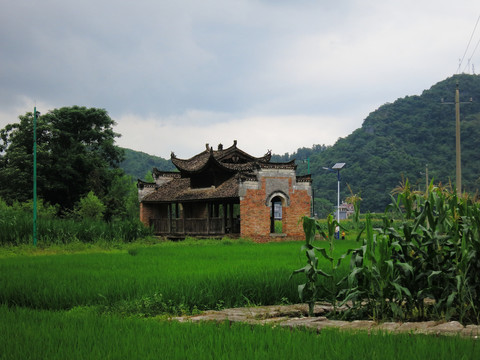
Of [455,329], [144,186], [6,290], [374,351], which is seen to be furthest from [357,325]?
[144,186]

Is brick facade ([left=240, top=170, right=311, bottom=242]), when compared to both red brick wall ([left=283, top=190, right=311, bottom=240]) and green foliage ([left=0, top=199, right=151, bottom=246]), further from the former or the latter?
green foliage ([left=0, top=199, right=151, bottom=246])

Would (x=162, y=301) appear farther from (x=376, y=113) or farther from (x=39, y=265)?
(x=376, y=113)

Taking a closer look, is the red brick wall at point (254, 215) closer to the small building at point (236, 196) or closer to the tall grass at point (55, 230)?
the small building at point (236, 196)

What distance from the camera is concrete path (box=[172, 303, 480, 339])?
516 cm

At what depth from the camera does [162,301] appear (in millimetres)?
7375

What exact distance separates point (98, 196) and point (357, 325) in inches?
1174

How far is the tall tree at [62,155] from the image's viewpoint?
1229 inches

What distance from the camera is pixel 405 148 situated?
→ 63.4 m

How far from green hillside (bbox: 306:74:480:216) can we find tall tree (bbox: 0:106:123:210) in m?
29.6

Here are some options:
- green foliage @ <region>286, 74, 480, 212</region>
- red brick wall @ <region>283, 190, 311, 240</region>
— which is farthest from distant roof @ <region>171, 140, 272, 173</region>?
green foliage @ <region>286, 74, 480, 212</region>

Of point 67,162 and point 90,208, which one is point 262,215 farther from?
point 67,162

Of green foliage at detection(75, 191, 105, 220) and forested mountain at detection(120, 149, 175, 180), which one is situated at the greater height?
forested mountain at detection(120, 149, 175, 180)

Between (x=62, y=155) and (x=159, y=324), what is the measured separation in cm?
2949

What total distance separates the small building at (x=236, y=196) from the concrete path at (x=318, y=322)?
17.4 meters
